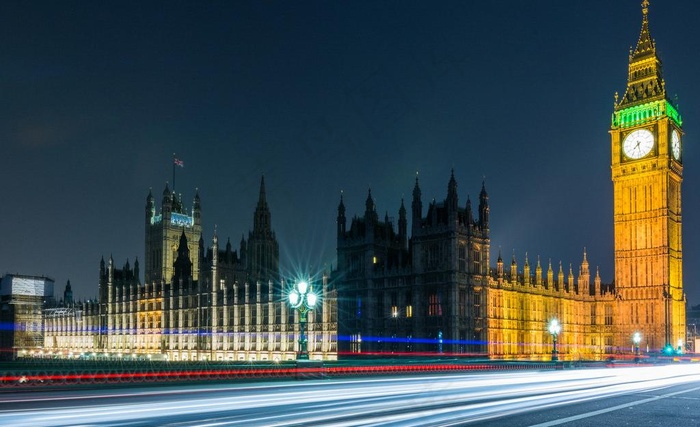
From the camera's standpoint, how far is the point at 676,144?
100 metres

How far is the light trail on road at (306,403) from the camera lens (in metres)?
19.4

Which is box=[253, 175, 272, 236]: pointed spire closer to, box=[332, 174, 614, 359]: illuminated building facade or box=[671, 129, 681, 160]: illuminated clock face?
box=[332, 174, 614, 359]: illuminated building facade

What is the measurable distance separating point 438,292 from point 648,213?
43.6 metres

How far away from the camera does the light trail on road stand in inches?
765

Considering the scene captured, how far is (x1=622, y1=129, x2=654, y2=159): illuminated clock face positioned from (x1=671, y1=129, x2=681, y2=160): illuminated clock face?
2840mm

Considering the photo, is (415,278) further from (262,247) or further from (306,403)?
(262,247)

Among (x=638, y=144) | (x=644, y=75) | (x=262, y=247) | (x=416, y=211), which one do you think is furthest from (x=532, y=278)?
(x=262, y=247)

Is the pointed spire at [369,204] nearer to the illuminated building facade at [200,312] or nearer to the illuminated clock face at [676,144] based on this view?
the illuminated building facade at [200,312]

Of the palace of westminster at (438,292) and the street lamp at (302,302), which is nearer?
the street lamp at (302,302)

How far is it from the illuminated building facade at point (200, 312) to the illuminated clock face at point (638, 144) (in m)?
48.9

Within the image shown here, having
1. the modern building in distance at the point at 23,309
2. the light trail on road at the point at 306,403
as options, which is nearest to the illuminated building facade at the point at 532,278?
the light trail on road at the point at 306,403

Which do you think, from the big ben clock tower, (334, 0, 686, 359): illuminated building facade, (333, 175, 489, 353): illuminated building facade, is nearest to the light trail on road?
(333, 175, 489, 353): illuminated building facade

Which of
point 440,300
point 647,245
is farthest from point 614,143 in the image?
point 440,300

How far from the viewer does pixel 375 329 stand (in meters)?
74.2
